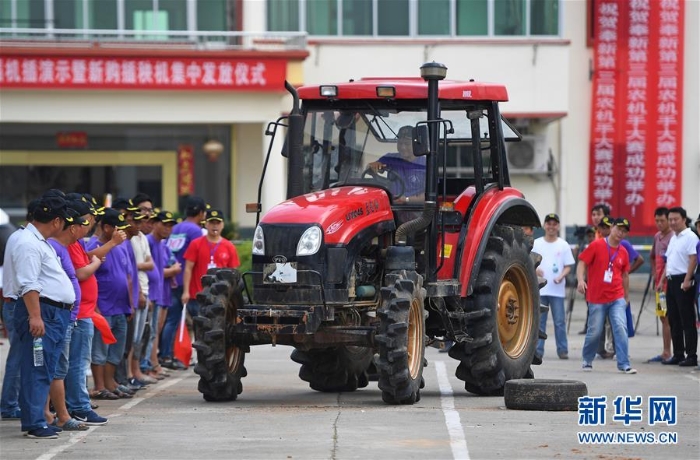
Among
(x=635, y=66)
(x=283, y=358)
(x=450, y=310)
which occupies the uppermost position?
(x=635, y=66)

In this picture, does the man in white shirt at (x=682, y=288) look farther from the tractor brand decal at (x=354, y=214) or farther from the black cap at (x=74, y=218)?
the black cap at (x=74, y=218)

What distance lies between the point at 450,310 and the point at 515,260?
100 centimetres

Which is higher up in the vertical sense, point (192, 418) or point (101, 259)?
point (101, 259)

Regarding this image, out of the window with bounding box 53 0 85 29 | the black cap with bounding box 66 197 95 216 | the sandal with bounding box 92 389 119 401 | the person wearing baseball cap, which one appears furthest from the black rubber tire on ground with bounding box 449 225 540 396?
the window with bounding box 53 0 85 29

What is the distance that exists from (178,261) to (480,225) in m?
5.04

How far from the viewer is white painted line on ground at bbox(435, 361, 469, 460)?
31.7 ft

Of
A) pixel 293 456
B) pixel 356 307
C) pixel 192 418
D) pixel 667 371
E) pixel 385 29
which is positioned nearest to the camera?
pixel 293 456

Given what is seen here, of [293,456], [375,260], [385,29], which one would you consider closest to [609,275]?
[375,260]

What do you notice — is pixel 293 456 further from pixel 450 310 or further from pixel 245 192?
pixel 245 192

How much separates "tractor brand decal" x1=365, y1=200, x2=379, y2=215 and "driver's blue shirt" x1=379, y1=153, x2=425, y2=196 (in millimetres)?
436

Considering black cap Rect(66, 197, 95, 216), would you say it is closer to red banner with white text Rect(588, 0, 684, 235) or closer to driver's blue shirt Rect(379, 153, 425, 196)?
driver's blue shirt Rect(379, 153, 425, 196)

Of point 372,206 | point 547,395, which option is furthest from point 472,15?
point 547,395

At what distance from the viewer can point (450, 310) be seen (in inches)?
521

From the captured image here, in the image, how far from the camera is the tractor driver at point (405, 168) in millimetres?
12930
